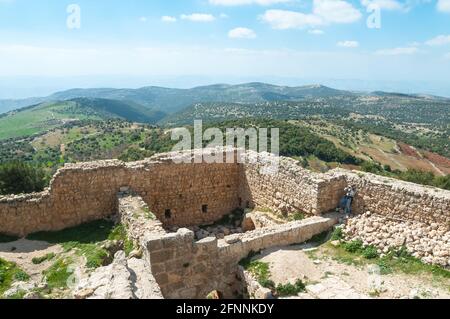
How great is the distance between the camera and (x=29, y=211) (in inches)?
476

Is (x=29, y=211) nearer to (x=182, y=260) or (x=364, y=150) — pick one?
(x=182, y=260)

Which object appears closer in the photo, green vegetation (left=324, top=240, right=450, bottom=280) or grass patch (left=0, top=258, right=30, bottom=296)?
green vegetation (left=324, top=240, right=450, bottom=280)

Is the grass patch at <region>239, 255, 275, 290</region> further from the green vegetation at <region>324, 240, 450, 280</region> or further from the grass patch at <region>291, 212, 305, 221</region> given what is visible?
the grass patch at <region>291, 212, 305, 221</region>

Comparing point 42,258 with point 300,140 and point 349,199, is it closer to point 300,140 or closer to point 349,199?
point 349,199

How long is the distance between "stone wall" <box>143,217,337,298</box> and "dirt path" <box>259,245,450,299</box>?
1.71 ft

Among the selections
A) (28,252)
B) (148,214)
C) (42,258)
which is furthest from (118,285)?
(28,252)

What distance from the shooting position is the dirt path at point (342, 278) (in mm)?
8203

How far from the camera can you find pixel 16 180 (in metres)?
20.3

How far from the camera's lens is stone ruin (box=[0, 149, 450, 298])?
9.05 metres

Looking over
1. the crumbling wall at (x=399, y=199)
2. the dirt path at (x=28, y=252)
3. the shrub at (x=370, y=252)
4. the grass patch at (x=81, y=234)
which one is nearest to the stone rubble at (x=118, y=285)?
the dirt path at (x=28, y=252)

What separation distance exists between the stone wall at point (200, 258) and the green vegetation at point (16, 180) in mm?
14203

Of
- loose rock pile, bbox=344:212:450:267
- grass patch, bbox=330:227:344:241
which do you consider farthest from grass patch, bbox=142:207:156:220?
loose rock pile, bbox=344:212:450:267

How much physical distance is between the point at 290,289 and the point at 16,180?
56.6 feet
